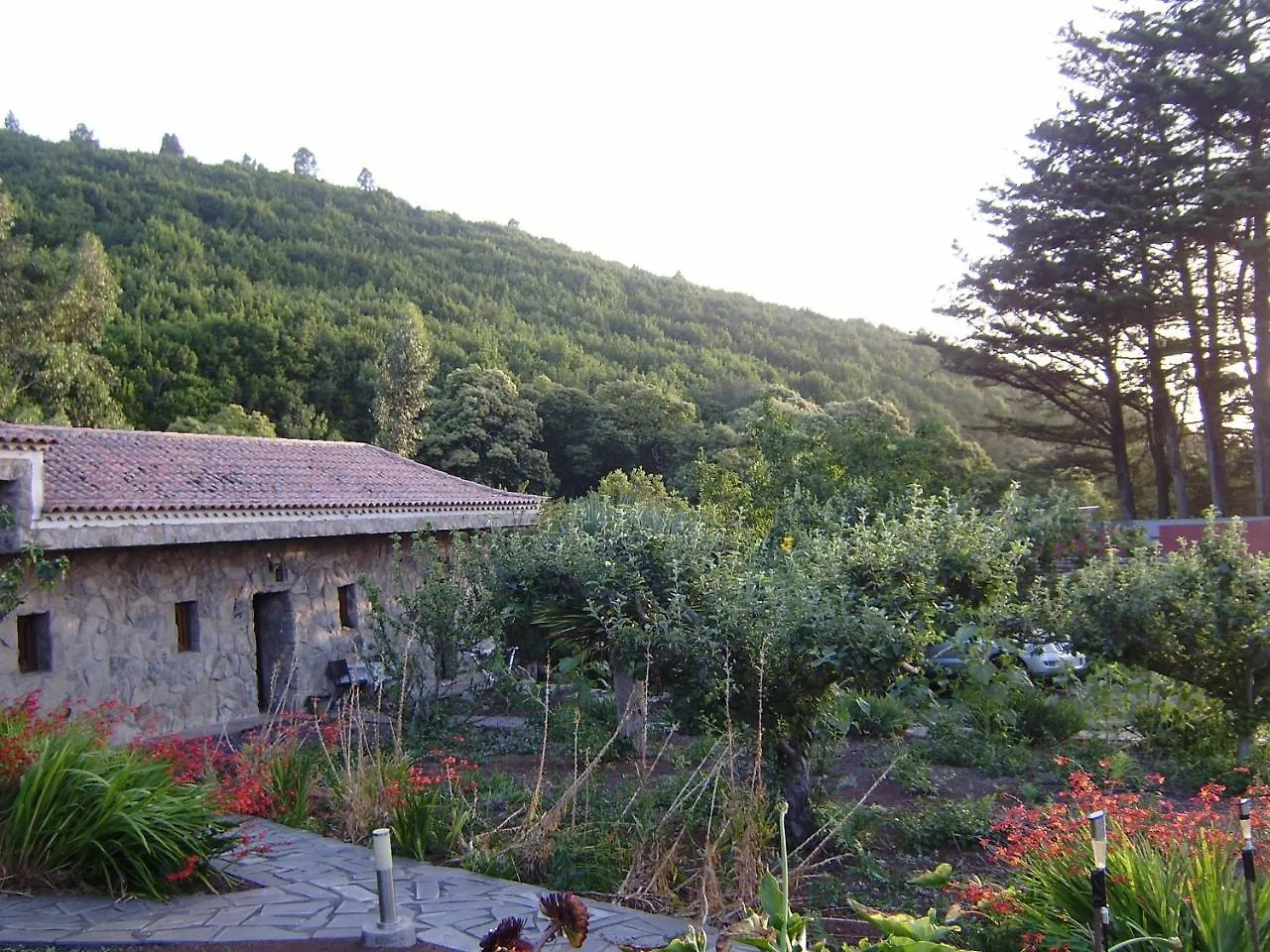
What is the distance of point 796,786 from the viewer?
298 inches

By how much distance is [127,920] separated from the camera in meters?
5.60

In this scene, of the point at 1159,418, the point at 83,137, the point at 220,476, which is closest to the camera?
the point at 220,476

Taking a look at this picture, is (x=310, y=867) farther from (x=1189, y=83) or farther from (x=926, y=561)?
(x=1189, y=83)

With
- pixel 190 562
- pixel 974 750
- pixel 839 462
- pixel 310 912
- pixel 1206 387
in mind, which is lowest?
pixel 974 750

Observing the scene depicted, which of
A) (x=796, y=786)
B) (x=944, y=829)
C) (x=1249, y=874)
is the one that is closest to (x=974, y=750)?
(x=944, y=829)

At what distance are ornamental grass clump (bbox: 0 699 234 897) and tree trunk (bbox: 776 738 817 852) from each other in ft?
12.7

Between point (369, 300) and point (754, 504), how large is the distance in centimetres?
3629

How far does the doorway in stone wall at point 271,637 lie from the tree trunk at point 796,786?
8847 mm

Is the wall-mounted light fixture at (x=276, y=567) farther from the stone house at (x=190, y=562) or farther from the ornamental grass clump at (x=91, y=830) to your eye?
the ornamental grass clump at (x=91, y=830)

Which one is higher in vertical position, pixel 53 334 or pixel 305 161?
pixel 305 161

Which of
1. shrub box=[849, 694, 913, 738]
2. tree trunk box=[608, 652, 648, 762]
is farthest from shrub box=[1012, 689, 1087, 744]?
tree trunk box=[608, 652, 648, 762]

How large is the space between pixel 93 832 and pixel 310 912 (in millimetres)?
1361

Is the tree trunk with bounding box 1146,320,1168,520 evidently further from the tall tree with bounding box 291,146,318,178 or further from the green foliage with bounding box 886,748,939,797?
the tall tree with bounding box 291,146,318,178

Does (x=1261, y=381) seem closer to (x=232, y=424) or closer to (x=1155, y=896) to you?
(x=1155, y=896)
